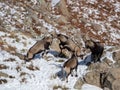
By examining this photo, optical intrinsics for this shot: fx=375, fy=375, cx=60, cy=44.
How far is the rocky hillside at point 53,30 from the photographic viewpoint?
1758cm

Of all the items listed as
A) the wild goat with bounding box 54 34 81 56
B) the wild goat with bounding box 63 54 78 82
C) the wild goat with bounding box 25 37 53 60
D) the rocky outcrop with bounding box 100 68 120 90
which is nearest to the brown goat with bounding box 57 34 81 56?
the wild goat with bounding box 54 34 81 56

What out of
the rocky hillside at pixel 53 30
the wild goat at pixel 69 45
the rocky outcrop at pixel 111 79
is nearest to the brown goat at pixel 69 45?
the wild goat at pixel 69 45

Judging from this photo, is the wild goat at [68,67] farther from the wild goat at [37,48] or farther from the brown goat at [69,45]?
the brown goat at [69,45]

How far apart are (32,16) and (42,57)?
8742 mm

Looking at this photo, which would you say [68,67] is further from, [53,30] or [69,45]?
[53,30]

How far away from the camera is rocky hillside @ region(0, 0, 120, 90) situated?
1758cm

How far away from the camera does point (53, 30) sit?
27.7 meters

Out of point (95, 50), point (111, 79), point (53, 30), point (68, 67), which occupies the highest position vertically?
point (53, 30)

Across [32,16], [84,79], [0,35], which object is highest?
[32,16]

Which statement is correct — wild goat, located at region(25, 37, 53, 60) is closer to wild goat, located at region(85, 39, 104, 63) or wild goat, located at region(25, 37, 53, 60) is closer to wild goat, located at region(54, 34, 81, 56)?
wild goat, located at region(54, 34, 81, 56)

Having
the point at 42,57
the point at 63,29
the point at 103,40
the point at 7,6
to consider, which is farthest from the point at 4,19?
the point at 103,40

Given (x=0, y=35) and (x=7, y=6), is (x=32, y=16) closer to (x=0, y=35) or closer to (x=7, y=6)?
(x=7, y=6)

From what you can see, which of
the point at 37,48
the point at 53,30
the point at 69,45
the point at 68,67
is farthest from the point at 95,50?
the point at 53,30

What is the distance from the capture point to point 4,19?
26.4 metres
